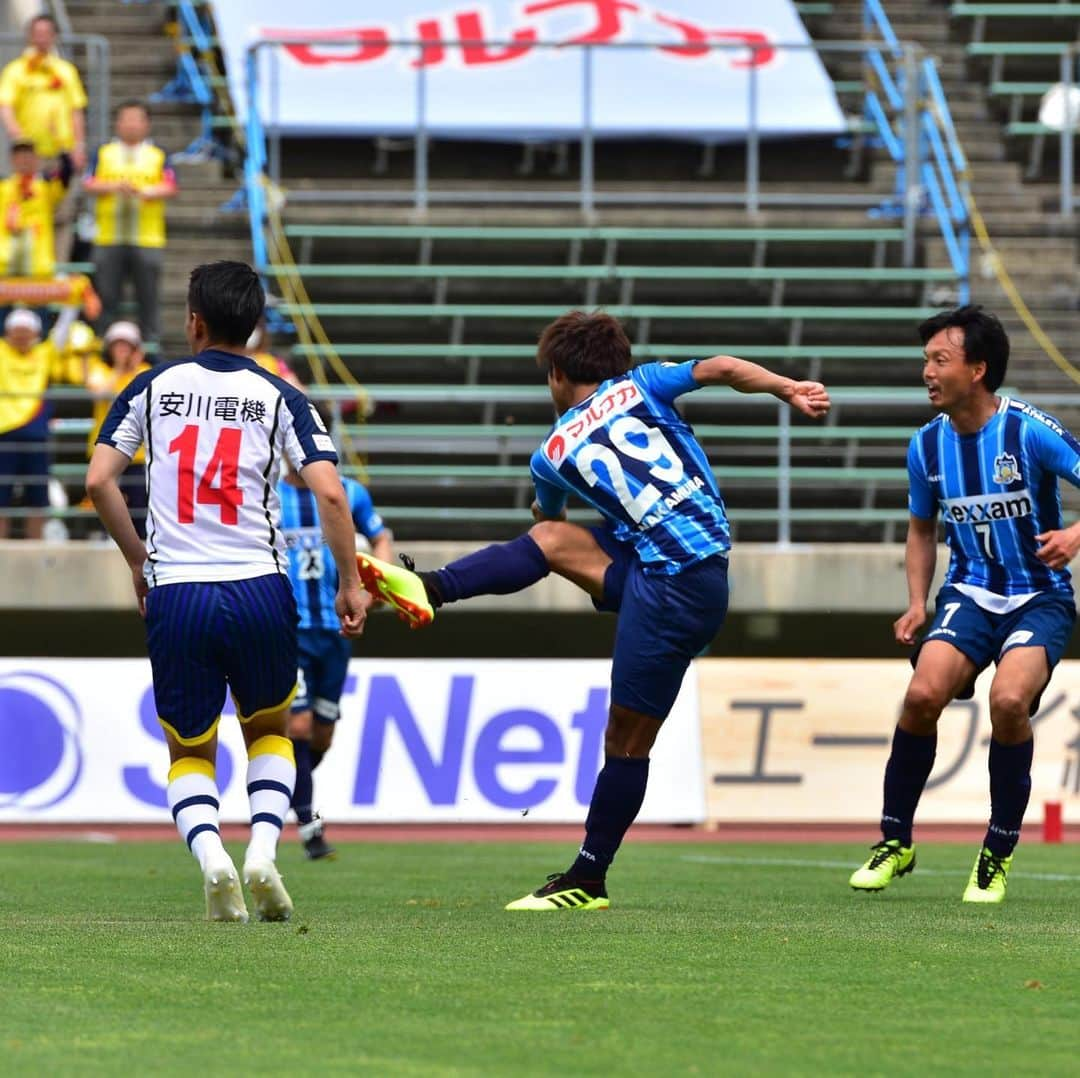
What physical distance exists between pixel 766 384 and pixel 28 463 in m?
11.1

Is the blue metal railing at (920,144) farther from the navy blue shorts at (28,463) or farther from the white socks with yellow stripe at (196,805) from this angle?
the white socks with yellow stripe at (196,805)

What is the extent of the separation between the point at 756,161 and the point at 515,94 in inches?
96.6

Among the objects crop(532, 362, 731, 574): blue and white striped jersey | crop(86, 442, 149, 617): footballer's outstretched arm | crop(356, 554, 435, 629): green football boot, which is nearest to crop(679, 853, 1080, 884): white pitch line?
crop(532, 362, 731, 574): blue and white striped jersey

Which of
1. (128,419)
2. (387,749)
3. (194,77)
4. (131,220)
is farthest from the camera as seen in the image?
(194,77)

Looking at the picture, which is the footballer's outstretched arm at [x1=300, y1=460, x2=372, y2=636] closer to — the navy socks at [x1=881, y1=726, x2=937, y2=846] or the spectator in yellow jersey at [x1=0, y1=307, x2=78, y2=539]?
the navy socks at [x1=881, y1=726, x2=937, y2=846]

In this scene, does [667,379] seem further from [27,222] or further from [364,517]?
[27,222]

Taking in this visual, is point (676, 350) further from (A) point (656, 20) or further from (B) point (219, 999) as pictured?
(B) point (219, 999)

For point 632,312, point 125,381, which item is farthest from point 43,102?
point 632,312

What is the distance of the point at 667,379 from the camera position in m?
7.52

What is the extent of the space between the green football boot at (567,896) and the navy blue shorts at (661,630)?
2.11ft

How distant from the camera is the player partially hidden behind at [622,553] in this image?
7531mm

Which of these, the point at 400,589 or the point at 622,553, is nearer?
the point at 400,589

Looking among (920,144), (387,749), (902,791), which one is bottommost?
(387,749)

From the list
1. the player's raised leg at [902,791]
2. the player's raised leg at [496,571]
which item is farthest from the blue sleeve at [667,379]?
the player's raised leg at [902,791]
